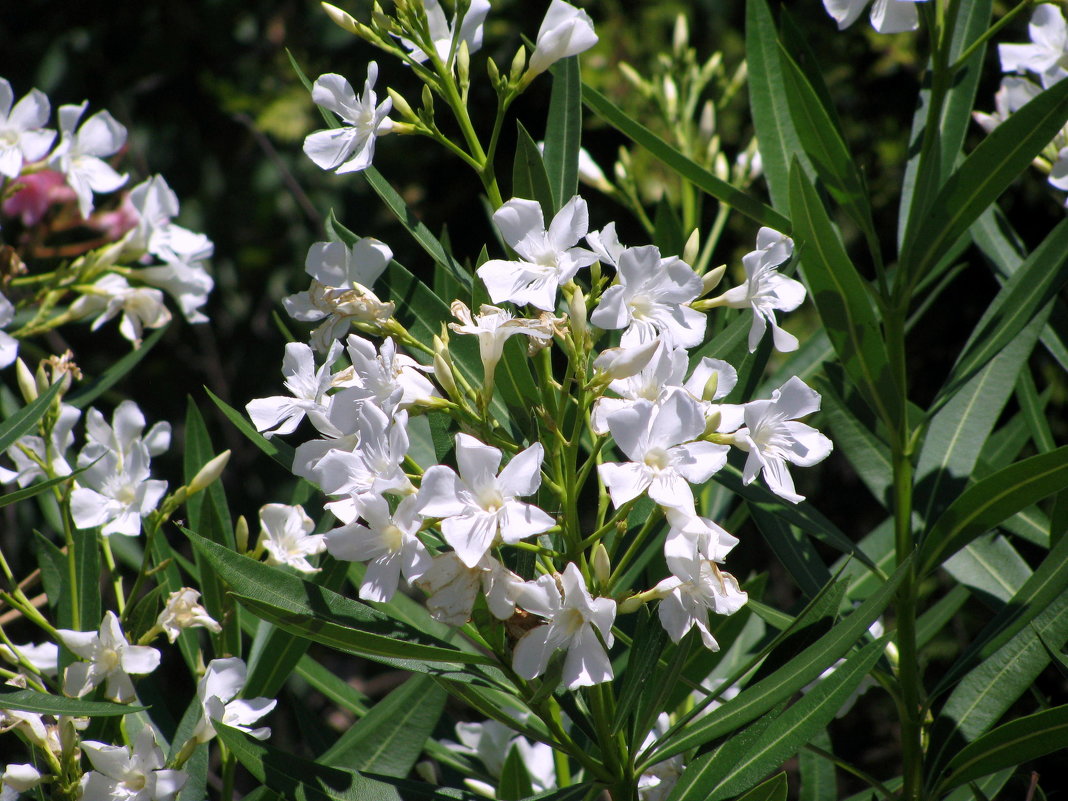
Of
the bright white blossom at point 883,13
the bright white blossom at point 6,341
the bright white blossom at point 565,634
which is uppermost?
the bright white blossom at point 883,13

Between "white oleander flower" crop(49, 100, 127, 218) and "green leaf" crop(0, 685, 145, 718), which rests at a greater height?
"white oleander flower" crop(49, 100, 127, 218)

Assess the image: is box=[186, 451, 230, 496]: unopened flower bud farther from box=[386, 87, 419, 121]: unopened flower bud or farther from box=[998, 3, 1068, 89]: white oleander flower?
box=[998, 3, 1068, 89]: white oleander flower

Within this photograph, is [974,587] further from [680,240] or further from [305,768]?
[305,768]

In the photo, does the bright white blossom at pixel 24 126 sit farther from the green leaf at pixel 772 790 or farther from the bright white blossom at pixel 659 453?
the green leaf at pixel 772 790

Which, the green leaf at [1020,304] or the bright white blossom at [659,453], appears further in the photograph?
the green leaf at [1020,304]

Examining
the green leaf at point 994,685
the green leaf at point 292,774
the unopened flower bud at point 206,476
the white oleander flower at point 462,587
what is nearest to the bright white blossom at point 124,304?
the unopened flower bud at point 206,476

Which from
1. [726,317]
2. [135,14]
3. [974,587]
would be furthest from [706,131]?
[135,14]

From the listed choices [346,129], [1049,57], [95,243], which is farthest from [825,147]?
[95,243]

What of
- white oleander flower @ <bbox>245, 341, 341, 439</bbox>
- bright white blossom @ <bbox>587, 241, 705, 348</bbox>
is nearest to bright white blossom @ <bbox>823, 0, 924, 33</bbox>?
bright white blossom @ <bbox>587, 241, 705, 348</bbox>
